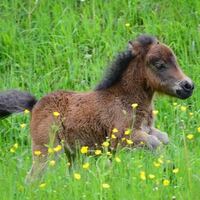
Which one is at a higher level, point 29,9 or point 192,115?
point 29,9

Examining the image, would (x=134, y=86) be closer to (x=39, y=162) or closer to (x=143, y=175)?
(x=39, y=162)

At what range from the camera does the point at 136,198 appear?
24.7ft

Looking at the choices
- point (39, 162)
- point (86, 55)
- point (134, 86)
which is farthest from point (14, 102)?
point (86, 55)

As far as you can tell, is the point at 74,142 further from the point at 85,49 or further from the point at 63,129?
the point at 85,49

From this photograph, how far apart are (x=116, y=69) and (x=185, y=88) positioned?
81 cm

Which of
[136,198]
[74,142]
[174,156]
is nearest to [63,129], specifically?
[74,142]

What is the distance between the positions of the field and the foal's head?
11.9 inches

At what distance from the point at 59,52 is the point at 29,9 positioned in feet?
3.93

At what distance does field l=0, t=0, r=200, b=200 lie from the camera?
8.82 metres

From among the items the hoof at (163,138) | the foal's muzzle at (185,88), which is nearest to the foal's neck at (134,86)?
the foal's muzzle at (185,88)

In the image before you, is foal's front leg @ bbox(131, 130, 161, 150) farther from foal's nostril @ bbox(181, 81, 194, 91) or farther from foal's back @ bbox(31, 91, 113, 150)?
foal's nostril @ bbox(181, 81, 194, 91)

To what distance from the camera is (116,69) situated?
997 centimetres

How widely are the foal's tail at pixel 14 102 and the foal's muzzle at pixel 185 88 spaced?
151cm

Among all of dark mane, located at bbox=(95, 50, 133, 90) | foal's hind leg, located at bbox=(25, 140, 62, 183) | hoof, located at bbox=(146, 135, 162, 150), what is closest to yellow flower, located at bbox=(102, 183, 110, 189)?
foal's hind leg, located at bbox=(25, 140, 62, 183)
